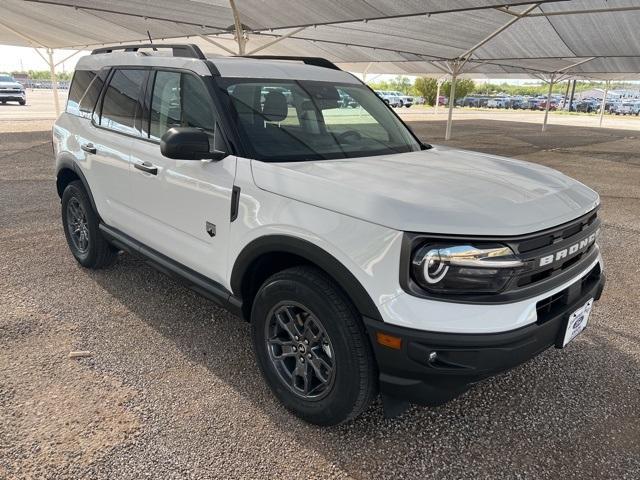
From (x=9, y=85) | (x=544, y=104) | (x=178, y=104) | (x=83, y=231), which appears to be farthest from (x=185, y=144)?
(x=544, y=104)

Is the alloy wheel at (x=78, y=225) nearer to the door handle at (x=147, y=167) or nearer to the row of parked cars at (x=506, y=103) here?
the door handle at (x=147, y=167)

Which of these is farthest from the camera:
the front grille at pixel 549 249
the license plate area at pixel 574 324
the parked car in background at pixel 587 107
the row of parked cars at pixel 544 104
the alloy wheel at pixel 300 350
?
the parked car in background at pixel 587 107

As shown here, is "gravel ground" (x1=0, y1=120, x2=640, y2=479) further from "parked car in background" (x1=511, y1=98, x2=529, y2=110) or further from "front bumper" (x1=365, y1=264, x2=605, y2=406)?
"parked car in background" (x1=511, y1=98, x2=529, y2=110)

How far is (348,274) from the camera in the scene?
2121 mm

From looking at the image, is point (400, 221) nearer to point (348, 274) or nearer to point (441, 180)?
point (348, 274)

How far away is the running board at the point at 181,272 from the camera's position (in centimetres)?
282

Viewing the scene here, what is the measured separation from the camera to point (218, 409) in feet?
8.71

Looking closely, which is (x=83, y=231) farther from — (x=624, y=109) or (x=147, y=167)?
(x=624, y=109)

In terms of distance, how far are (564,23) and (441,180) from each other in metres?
12.0

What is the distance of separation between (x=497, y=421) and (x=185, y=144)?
2172 millimetres

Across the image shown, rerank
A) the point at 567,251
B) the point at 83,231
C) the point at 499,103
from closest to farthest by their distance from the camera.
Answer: the point at 567,251 < the point at 83,231 < the point at 499,103

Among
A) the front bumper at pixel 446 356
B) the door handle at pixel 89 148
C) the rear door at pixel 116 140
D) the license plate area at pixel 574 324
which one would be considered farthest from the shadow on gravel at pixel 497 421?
the door handle at pixel 89 148

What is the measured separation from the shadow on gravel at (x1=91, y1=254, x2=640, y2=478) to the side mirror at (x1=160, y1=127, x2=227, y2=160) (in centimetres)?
131

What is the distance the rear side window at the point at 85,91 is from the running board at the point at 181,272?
110cm
